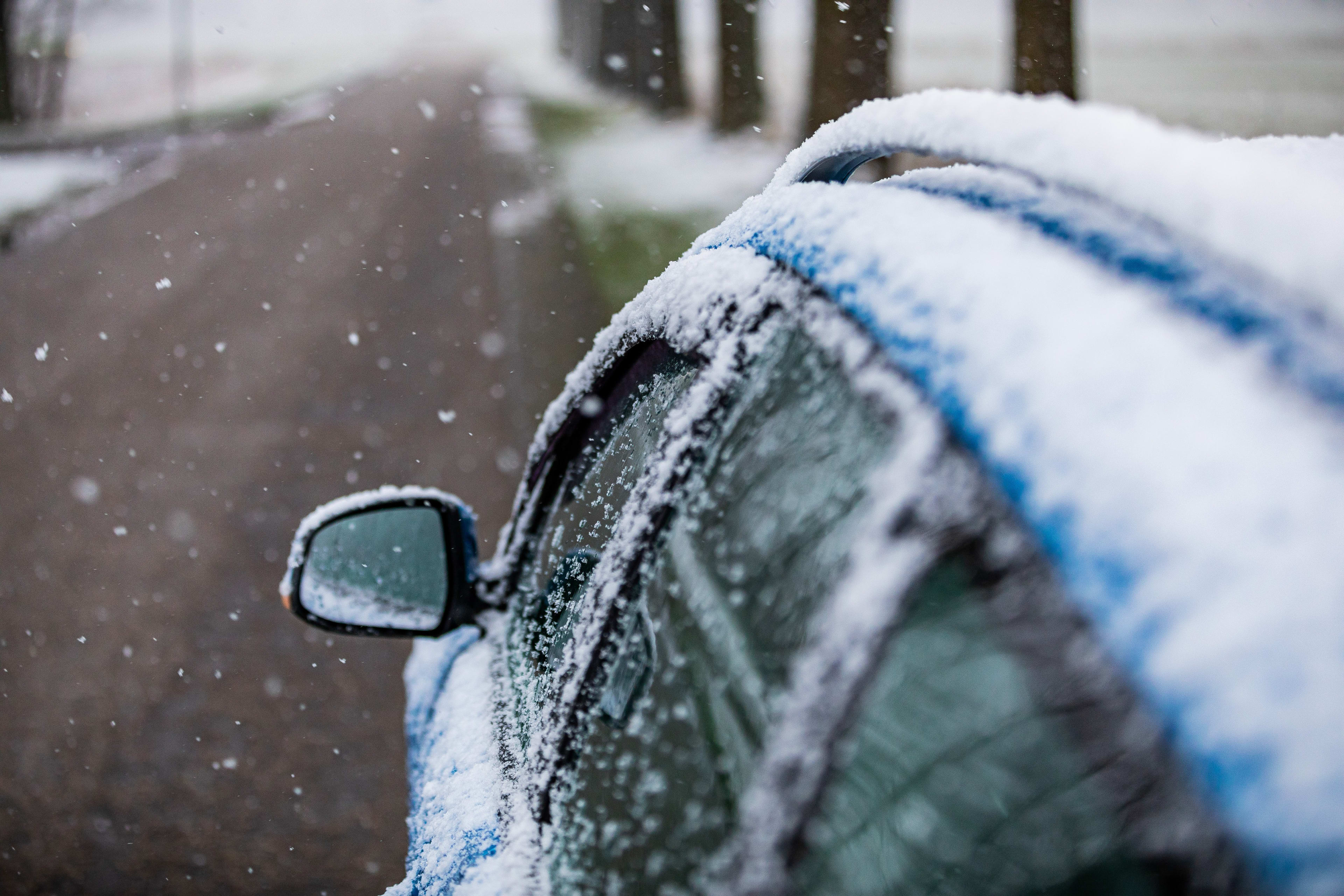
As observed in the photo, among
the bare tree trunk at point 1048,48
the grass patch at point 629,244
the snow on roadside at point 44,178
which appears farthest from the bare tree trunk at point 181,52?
the bare tree trunk at point 1048,48

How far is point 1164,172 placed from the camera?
2.51ft

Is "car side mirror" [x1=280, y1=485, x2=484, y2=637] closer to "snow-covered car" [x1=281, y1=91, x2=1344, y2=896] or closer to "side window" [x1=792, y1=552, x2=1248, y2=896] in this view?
"snow-covered car" [x1=281, y1=91, x2=1344, y2=896]

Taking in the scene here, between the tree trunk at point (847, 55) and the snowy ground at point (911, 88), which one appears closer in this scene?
the tree trunk at point (847, 55)

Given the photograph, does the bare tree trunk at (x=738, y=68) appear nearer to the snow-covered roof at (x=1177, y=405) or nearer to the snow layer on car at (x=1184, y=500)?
the snow-covered roof at (x=1177, y=405)

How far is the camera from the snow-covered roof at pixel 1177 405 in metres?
0.52

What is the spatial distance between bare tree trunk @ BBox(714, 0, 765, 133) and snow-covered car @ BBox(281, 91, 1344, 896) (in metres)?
16.3

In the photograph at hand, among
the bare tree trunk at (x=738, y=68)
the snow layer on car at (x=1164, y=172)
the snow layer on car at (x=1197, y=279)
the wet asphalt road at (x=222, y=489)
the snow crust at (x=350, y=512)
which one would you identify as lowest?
the wet asphalt road at (x=222, y=489)

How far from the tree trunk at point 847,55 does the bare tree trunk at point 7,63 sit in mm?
20946

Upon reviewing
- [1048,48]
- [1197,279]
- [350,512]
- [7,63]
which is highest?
[7,63]

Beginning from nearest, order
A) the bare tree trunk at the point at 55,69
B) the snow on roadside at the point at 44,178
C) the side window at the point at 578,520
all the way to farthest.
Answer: the side window at the point at 578,520
the snow on roadside at the point at 44,178
the bare tree trunk at the point at 55,69

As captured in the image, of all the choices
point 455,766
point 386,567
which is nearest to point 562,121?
point 386,567

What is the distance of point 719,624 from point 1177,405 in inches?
23.2

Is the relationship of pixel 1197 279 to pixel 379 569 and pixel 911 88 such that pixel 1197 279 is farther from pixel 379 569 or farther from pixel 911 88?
pixel 911 88

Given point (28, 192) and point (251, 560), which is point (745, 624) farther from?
point (28, 192)
